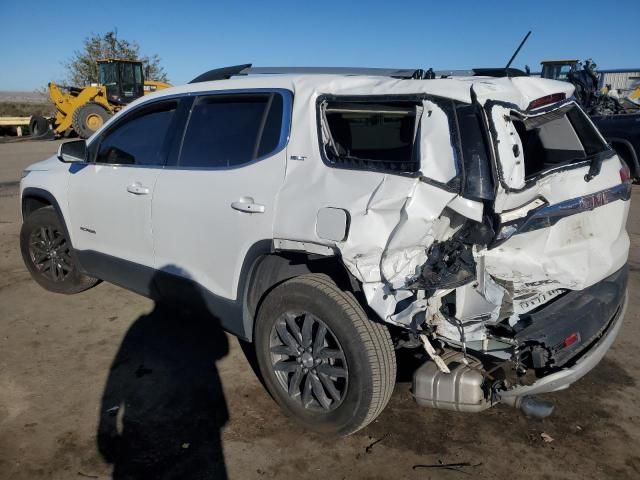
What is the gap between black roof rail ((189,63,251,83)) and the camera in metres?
3.47

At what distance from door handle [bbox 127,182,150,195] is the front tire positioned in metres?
1.21

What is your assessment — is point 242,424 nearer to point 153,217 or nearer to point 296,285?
point 296,285

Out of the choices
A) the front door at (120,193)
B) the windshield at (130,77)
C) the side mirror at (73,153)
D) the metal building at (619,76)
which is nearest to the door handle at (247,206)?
the front door at (120,193)

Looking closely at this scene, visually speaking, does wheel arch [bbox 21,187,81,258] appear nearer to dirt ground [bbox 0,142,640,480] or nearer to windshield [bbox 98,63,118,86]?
dirt ground [bbox 0,142,640,480]

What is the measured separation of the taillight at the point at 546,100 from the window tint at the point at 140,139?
2274 millimetres

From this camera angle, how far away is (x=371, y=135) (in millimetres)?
3146

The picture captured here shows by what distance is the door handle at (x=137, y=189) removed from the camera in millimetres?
3471

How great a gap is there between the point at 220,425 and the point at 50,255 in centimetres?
273

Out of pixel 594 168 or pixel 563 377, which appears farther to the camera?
pixel 594 168

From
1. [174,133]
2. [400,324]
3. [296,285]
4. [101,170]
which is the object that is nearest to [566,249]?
A: [400,324]

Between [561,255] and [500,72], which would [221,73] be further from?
[561,255]

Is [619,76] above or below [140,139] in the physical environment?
above

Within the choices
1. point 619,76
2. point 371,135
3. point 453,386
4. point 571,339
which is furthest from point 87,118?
point 619,76

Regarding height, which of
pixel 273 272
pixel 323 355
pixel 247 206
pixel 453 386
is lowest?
pixel 453 386
